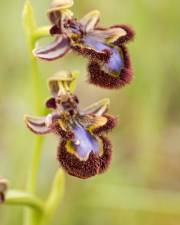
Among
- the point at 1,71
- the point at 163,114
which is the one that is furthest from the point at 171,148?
the point at 1,71

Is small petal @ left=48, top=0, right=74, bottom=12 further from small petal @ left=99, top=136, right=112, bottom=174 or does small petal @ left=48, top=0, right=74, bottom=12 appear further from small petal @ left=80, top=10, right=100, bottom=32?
small petal @ left=99, top=136, right=112, bottom=174

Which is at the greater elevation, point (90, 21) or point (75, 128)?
point (90, 21)

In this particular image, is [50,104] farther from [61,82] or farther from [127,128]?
[127,128]

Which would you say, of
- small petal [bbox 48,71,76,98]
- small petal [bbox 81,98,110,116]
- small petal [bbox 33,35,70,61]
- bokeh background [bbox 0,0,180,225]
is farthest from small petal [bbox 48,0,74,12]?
bokeh background [bbox 0,0,180,225]

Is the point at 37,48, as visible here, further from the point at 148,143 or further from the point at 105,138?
the point at 148,143

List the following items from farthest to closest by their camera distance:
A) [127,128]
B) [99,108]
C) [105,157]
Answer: [127,128] < [99,108] < [105,157]

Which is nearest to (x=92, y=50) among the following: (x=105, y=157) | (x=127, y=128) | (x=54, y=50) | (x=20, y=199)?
(x=54, y=50)
